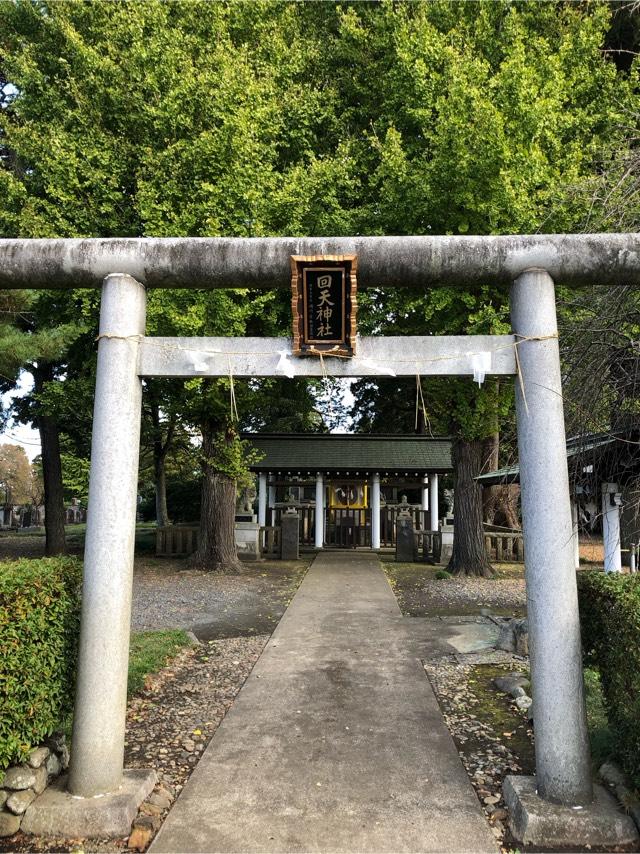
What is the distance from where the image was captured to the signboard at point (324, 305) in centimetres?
406

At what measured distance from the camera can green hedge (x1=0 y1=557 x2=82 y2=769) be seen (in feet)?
10.9

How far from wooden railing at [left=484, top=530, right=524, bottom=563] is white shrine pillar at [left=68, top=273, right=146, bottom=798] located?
49.1 ft

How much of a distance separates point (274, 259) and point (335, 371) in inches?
36.7

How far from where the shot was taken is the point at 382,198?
1201 centimetres

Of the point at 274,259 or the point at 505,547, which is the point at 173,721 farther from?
the point at 505,547

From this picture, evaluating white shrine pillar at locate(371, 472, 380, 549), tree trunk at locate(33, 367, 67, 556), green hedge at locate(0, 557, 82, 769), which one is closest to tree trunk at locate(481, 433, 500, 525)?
white shrine pillar at locate(371, 472, 380, 549)

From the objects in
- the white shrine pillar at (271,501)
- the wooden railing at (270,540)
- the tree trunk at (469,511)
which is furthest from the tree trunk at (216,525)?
the tree trunk at (469,511)

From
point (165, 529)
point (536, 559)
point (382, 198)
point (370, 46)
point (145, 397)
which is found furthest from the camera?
point (165, 529)

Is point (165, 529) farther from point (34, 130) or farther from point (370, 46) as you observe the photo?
point (370, 46)

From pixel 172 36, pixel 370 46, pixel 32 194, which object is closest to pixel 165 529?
pixel 32 194

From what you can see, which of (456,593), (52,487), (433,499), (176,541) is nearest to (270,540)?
(176,541)

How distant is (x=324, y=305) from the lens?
161 inches

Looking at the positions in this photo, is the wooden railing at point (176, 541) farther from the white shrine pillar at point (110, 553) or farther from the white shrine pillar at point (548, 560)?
the white shrine pillar at point (548, 560)

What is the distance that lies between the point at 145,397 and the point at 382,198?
7.67 meters
